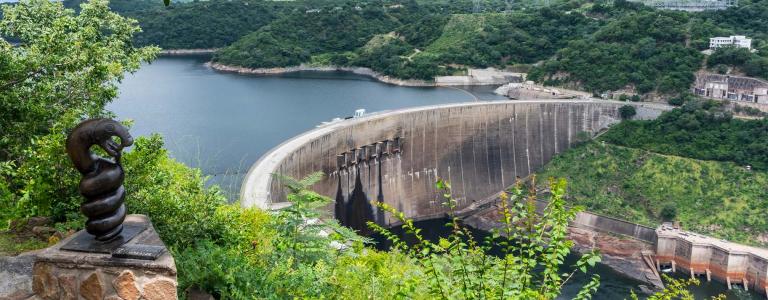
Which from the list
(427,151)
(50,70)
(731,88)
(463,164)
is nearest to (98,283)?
(50,70)

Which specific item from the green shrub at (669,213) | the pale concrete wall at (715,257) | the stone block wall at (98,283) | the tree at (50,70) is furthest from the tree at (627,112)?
the stone block wall at (98,283)

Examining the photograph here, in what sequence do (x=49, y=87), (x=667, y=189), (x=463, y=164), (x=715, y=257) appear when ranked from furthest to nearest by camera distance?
(x=667, y=189), (x=463, y=164), (x=715, y=257), (x=49, y=87)

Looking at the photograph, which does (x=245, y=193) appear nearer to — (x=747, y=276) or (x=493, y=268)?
(x=493, y=268)

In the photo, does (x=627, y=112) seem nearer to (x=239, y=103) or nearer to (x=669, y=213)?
(x=669, y=213)

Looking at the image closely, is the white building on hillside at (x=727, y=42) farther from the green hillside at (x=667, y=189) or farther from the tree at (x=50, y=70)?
the tree at (x=50, y=70)

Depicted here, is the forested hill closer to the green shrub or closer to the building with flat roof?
the building with flat roof

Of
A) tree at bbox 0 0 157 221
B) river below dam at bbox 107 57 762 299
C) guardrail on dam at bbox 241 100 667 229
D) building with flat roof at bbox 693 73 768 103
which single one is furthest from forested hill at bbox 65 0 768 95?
tree at bbox 0 0 157 221
